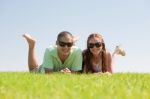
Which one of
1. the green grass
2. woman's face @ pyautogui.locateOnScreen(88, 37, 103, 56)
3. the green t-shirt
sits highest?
woman's face @ pyautogui.locateOnScreen(88, 37, 103, 56)

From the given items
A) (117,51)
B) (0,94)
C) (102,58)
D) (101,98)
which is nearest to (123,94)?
(101,98)

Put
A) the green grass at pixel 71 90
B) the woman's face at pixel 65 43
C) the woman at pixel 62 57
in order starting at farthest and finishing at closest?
the woman at pixel 62 57, the woman's face at pixel 65 43, the green grass at pixel 71 90

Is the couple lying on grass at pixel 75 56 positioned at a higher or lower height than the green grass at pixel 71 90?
higher

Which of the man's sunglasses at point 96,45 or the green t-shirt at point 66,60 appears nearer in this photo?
the man's sunglasses at point 96,45

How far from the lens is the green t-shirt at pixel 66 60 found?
47.1ft

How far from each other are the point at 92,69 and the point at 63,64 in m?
1.01

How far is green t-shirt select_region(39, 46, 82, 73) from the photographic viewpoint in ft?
47.1

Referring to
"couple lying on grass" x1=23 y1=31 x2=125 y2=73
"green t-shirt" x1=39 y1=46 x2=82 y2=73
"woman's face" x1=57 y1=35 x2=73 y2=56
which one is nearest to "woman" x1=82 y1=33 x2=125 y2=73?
"couple lying on grass" x1=23 y1=31 x2=125 y2=73

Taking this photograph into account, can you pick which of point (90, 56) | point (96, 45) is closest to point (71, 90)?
point (96, 45)

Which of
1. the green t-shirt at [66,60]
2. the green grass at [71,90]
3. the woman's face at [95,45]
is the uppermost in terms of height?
the woman's face at [95,45]

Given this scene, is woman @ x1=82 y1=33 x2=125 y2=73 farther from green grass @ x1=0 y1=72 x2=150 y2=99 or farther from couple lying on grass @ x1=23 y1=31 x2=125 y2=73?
green grass @ x1=0 y1=72 x2=150 y2=99

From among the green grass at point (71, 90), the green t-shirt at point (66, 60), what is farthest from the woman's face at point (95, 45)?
the green grass at point (71, 90)

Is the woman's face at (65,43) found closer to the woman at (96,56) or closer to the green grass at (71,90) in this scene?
the woman at (96,56)

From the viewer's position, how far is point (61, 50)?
14.1 metres
